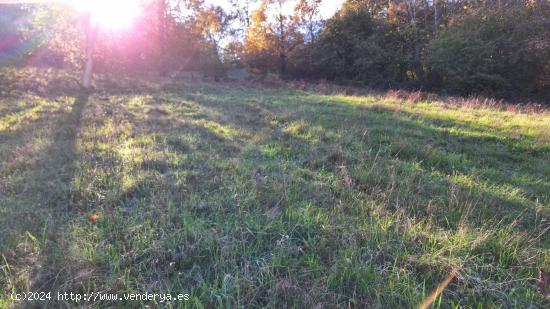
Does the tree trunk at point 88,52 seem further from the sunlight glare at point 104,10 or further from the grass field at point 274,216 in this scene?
the grass field at point 274,216

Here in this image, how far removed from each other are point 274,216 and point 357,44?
25.5 metres

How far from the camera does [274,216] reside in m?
3.10

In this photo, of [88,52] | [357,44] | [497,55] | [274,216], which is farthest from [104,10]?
[497,55]

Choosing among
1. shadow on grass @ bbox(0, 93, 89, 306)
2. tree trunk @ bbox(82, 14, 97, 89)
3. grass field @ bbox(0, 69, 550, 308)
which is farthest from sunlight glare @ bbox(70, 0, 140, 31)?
shadow on grass @ bbox(0, 93, 89, 306)

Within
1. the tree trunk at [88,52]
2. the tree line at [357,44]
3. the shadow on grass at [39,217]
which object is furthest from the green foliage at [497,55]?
the shadow on grass at [39,217]

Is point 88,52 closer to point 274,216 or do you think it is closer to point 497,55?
point 274,216

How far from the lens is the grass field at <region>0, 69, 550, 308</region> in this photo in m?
2.25

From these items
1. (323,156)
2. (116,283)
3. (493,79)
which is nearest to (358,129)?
(323,156)

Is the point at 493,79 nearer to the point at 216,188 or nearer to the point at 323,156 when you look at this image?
the point at 323,156

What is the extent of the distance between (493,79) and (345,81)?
10444 millimetres

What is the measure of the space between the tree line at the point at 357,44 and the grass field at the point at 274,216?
11.3 meters

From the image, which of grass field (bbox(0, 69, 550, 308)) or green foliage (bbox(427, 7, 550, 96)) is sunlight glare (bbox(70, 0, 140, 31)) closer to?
grass field (bbox(0, 69, 550, 308))

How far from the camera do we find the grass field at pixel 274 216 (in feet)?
7.39

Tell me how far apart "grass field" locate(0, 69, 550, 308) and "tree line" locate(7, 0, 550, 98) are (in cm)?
1129
